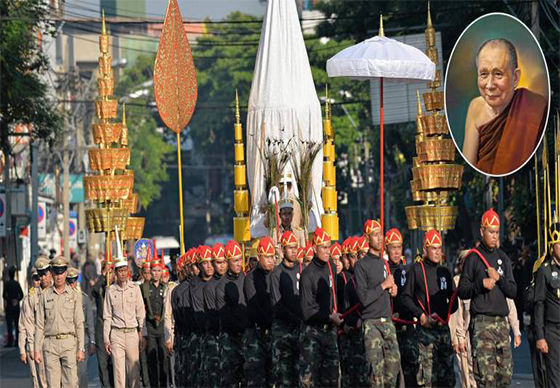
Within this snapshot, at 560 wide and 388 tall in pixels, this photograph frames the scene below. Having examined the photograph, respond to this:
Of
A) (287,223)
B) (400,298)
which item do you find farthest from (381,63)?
(287,223)

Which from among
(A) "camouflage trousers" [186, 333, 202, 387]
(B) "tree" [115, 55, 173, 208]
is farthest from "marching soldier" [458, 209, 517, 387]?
(B) "tree" [115, 55, 173, 208]

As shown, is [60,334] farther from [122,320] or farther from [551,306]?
[551,306]

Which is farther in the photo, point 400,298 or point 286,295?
point 400,298

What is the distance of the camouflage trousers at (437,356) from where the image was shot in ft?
52.0

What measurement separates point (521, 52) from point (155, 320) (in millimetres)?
6663

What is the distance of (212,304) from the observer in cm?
1755

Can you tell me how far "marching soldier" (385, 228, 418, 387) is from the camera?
52.6 feet

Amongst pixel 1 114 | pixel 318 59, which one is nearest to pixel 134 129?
pixel 318 59

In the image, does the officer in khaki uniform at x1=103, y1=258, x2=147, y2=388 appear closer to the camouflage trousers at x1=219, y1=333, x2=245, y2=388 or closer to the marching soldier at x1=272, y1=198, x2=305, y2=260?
the camouflage trousers at x1=219, y1=333, x2=245, y2=388

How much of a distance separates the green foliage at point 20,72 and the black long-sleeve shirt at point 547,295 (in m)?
16.4

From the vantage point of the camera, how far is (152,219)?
10381 centimetres

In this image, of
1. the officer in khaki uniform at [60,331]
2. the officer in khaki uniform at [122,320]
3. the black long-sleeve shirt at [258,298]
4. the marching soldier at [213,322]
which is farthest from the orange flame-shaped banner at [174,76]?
the black long-sleeve shirt at [258,298]

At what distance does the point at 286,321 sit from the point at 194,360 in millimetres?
2970

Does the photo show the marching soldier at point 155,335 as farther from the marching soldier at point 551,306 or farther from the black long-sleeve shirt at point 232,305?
the marching soldier at point 551,306
